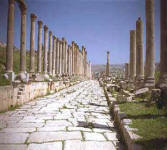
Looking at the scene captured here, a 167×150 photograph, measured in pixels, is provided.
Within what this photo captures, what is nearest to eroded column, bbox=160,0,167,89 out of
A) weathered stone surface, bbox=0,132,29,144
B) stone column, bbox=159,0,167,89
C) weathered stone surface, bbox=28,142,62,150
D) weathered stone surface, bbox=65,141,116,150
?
stone column, bbox=159,0,167,89

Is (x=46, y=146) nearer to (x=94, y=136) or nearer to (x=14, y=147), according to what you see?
(x=14, y=147)

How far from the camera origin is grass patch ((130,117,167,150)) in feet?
8.98

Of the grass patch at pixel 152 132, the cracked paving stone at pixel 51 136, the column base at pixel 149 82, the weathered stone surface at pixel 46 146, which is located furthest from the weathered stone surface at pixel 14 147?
the column base at pixel 149 82

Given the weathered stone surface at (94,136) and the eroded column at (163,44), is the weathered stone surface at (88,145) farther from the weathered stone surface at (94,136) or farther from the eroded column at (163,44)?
the eroded column at (163,44)

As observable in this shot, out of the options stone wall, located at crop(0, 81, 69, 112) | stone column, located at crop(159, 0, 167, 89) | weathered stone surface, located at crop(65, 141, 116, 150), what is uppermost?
stone column, located at crop(159, 0, 167, 89)

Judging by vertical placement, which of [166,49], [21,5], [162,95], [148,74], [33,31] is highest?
[21,5]

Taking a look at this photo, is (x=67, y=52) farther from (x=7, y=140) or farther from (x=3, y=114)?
(x=7, y=140)

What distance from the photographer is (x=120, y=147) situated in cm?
329

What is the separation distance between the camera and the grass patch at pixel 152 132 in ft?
8.98

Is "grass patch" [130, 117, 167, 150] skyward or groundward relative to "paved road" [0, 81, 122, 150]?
skyward

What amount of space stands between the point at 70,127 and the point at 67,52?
81.0 feet

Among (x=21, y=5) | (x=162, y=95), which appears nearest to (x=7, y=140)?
(x=162, y=95)

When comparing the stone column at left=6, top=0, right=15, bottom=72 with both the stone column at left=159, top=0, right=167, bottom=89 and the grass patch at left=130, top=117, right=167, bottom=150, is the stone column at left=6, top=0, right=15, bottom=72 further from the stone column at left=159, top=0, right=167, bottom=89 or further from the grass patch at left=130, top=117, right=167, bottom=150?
the grass patch at left=130, top=117, right=167, bottom=150

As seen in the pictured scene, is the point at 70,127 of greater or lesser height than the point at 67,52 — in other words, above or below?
below
